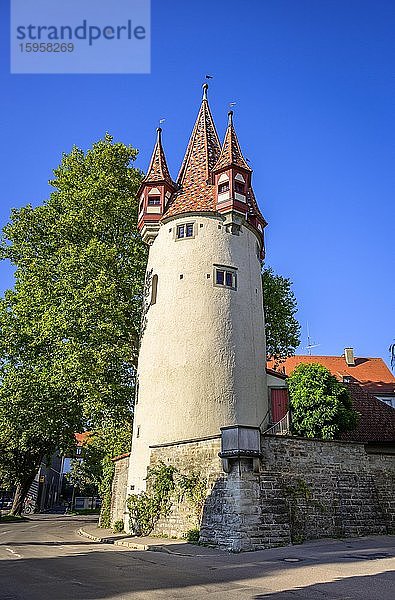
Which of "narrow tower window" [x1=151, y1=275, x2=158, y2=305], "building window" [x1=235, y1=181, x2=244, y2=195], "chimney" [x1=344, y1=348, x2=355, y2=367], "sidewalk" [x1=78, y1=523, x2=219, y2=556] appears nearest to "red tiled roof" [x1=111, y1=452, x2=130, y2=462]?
"sidewalk" [x1=78, y1=523, x2=219, y2=556]

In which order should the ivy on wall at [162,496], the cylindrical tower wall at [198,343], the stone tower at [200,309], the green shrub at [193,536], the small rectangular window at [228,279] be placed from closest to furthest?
1. the green shrub at [193,536]
2. the ivy on wall at [162,496]
3. the cylindrical tower wall at [198,343]
4. the stone tower at [200,309]
5. the small rectangular window at [228,279]

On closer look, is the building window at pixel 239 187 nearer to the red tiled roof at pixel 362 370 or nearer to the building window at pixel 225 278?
the building window at pixel 225 278

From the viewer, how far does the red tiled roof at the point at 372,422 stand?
2652 cm

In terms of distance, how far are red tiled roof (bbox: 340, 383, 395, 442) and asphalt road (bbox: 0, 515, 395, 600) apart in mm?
9985

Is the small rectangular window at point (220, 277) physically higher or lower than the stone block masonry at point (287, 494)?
higher

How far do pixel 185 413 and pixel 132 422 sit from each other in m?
5.74

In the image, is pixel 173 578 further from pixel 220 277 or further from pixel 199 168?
pixel 199 168

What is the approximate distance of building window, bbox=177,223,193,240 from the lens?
2508 centimetres

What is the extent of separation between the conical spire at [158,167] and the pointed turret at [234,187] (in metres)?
2.63

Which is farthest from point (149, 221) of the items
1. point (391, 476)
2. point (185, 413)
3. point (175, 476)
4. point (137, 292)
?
point (391, 476)

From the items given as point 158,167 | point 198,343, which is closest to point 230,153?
point 158,167

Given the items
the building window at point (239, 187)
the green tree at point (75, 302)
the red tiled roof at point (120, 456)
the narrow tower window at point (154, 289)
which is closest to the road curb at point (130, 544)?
the red tiled roof at point (120, 456)

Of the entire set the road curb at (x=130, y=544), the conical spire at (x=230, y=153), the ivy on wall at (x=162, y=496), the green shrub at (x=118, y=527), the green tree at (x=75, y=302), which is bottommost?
the road curb at (x=130, y=544)

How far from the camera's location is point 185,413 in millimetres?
21734
